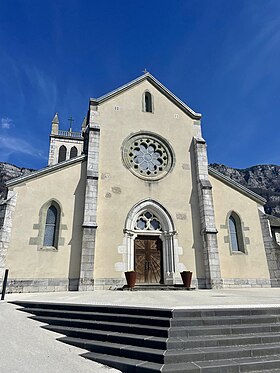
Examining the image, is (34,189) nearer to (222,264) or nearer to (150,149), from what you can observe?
(150,149)

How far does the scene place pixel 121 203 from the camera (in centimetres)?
1302

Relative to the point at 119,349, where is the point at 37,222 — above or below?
above

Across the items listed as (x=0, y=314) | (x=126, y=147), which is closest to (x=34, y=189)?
(x=126, y=147)

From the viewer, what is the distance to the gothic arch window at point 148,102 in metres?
16.0

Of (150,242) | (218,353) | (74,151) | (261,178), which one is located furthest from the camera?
(261,178)

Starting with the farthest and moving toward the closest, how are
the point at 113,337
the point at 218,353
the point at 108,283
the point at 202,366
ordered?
the point at 108,283 < the point at 113,337 < the point at 218,353 < the point at 202,366

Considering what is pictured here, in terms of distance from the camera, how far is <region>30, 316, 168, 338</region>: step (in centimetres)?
445

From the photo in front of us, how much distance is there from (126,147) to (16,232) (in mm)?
7095

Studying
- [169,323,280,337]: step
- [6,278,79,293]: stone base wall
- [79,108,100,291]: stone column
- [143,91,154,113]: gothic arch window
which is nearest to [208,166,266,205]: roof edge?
[143,91,154,113]: gothic arch window

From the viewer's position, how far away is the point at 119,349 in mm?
4137

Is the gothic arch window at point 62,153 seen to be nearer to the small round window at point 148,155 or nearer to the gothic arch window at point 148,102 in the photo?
the gothic arch window at point 148,102

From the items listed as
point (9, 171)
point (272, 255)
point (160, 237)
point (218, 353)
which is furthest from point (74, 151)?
point (9, 171)

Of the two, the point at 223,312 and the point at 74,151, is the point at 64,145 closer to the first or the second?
the point at 74,151

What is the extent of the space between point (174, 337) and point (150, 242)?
353 inches
